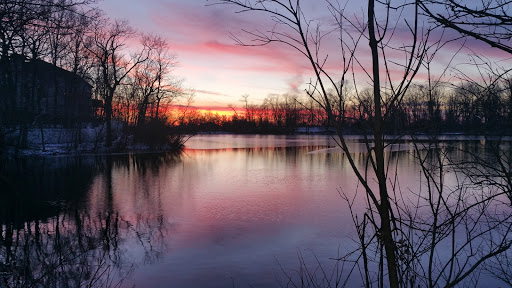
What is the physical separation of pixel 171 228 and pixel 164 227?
0.18m

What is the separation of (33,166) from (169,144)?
49.6 ft

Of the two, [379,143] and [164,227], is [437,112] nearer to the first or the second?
[379,143]

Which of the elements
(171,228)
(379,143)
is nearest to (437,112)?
(379,143)

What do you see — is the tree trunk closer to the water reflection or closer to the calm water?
the water reflection

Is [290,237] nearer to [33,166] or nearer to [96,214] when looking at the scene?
[96,214]

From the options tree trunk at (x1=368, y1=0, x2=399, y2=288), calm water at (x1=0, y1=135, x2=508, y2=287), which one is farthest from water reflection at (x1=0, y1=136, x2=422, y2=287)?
tree trunk at (x1=368, y1=0, x2=399, y2=288)

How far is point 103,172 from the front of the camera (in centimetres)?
1850

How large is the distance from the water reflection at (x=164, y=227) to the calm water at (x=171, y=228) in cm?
2

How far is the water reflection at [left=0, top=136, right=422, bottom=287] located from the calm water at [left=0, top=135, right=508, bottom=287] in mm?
21

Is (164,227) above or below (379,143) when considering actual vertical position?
below

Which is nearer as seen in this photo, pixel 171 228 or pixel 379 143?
pixel 379 143

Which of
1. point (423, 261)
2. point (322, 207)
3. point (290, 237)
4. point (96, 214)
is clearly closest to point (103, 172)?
point (96, 214)

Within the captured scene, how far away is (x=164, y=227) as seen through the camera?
29.5 ft

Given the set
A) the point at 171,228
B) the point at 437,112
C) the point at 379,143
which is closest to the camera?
the point at 379,143
